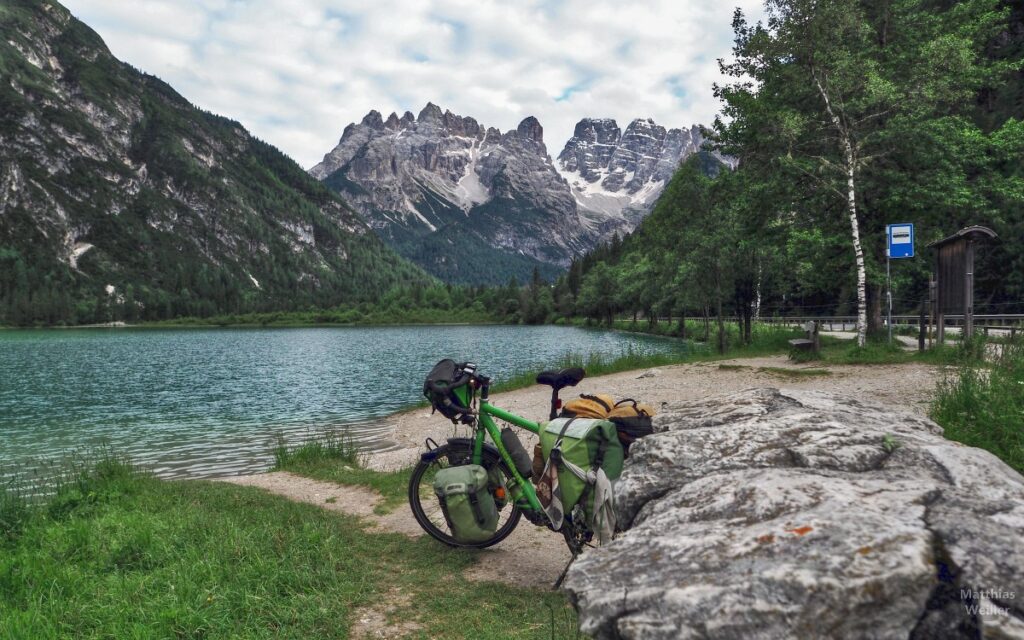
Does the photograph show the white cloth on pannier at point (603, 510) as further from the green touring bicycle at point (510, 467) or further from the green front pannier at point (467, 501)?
the green front pannier at point (467, 501)

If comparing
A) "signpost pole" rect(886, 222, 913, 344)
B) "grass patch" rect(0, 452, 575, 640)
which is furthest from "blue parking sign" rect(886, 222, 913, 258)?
"grass patch" rect(0, 452, 575, 640)

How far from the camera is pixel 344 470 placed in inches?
505

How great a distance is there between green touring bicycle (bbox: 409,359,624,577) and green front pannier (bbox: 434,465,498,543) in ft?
0.04

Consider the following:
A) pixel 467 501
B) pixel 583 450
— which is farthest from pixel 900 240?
pixel 467 501

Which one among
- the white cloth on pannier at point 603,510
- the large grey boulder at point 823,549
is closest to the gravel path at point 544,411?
the white cloth on pannier at point 603,510

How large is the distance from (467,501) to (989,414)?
7312mm

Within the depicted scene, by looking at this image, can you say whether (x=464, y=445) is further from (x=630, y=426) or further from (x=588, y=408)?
(x=630, y=426)

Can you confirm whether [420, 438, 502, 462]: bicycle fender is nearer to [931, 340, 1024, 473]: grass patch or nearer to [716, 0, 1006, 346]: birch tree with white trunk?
[931, 340, 1024, 473]: grass patch

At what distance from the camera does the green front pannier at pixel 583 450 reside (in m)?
5.11

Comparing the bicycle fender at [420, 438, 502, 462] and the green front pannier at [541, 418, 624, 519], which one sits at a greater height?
the green front pannier at [541, 418, 624, 519]

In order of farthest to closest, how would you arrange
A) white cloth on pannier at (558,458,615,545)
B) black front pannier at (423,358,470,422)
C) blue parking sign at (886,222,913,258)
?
blue parking sign at (886,222,913,258) → black front pannier at (423,358,470,422) → white cloth on pannier at (558,458,615,545)

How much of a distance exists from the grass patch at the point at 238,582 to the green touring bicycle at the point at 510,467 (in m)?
0.65

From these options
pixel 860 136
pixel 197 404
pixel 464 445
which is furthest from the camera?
pixel 197 404

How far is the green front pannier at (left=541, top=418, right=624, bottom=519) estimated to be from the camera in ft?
16.8
